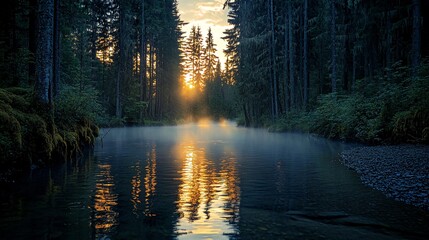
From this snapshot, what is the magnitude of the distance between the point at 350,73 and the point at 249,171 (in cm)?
3702

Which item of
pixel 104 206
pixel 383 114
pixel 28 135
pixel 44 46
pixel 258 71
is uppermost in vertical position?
pixel 258 71

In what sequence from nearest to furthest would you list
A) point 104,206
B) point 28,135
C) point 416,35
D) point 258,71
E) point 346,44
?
point 104,206 → point 28,135 → point 416,35 → point 346,44 → point 258,71

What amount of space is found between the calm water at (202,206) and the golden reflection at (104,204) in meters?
0.02

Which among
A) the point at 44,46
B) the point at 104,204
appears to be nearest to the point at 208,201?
the point at 104,204

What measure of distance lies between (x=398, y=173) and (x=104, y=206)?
22.3ft

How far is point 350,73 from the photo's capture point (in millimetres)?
43531

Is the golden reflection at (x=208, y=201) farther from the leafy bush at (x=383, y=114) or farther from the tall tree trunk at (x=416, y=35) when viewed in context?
the tall tree trunk at (x=416, y=35)

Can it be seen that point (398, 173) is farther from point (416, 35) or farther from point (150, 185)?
point (416, 35)

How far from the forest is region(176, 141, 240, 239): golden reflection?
463 cm

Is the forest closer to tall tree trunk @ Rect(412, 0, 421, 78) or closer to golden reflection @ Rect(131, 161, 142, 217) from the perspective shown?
tall tree trunk @ Rect(412, 0, 421, 78)

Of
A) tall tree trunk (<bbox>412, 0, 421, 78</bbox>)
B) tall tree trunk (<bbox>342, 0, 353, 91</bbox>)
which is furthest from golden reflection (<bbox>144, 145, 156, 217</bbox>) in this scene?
tall tree trunk (<bbox>342, 0, 353, 91</bbox>)

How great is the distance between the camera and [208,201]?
7.09 metres

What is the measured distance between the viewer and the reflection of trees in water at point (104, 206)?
5430 mm

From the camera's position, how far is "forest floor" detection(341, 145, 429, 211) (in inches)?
275
